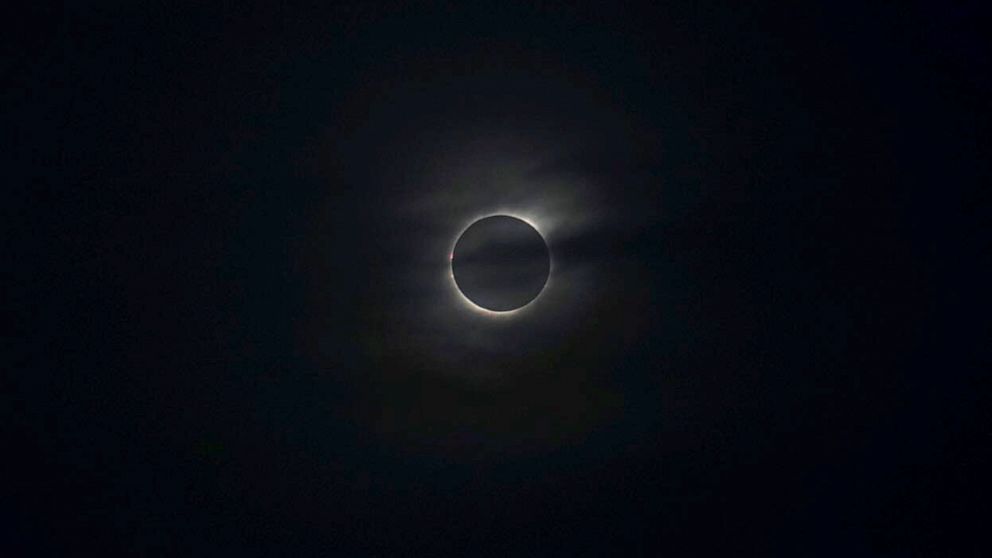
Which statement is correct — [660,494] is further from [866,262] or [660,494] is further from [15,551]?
[15,551]

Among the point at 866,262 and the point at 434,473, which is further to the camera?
the point at 434,473

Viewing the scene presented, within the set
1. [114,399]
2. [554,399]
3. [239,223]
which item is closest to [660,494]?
[554,399]

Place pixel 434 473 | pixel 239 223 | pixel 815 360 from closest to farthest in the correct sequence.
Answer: pixel 239 223 → pixel 815 360 → pixel 434 473

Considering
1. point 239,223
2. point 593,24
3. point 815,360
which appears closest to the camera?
point 593,24

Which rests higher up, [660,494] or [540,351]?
[540,351]

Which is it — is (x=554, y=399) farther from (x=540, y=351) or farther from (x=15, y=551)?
(x=15, y=551)

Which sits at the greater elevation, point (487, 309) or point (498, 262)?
point (498, 262)

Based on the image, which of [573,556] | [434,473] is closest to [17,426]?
[434,473]

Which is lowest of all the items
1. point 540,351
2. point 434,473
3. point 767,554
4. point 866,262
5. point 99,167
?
point 767,554

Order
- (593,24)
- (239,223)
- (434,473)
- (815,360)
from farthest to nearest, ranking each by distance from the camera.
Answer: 1. (434,473)
2. (815,360)
3. (239,223)
4. (593,24)
